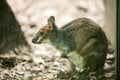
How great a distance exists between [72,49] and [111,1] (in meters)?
0.40

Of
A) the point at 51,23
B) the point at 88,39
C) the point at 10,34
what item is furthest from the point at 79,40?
the point at 10,34

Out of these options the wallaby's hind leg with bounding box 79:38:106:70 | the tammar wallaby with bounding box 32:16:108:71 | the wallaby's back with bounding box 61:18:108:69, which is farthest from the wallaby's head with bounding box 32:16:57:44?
the wallaby's hind leg with bounding box 79:38:106:70

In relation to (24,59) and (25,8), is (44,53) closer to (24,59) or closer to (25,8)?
(24,59)

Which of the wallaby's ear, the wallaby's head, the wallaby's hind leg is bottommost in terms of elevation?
the wallaby's hind leg

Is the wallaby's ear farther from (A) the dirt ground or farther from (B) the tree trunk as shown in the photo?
(B) the tree trunk

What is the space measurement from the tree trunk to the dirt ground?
31mm

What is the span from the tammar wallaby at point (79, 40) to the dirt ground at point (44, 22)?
1.3 inches

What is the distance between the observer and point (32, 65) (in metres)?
2.34

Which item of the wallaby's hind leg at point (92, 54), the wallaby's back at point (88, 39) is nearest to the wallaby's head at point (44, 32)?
the wallaby's back at point (88, 39)

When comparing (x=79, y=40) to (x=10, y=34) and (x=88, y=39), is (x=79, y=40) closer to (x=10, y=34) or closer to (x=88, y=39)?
(x=88, y=39)

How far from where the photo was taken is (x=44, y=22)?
88.6 inches

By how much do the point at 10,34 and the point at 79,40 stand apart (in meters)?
0.45

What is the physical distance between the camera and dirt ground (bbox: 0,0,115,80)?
7.34 ft

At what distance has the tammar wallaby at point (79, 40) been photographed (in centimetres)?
227
